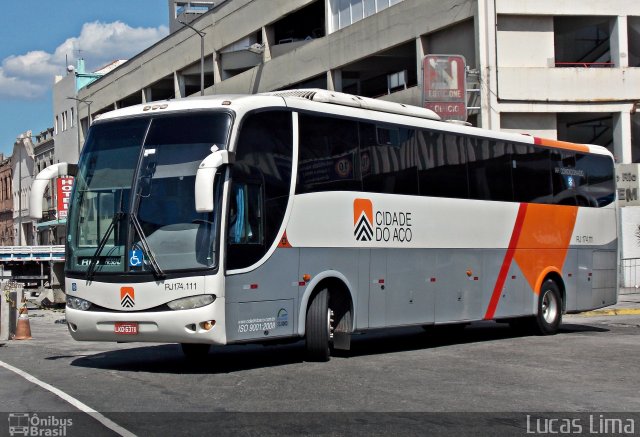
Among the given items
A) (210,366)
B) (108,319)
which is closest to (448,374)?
(210,366)

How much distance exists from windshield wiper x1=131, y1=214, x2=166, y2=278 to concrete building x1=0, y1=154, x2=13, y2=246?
81576 mm

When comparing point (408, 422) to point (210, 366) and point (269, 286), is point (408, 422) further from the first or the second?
point (210, 366)

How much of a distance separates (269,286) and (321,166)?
81.6 inches

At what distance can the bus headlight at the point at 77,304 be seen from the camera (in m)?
12.6

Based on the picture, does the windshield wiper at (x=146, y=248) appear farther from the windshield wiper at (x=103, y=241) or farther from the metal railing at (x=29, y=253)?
the metal railing at (x=29, y=253)

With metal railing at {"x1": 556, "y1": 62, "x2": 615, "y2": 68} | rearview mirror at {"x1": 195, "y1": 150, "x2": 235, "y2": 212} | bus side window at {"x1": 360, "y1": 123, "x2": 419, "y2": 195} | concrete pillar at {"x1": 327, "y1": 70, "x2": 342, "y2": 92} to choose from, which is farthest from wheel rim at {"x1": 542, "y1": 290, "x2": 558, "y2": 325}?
concrete pillar at {"x1": 327, "y1": 70, "x2": 342, "y2": 92}

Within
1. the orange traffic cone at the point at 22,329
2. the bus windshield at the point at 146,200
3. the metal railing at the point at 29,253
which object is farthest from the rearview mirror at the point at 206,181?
the metal railing at the point at 29,253

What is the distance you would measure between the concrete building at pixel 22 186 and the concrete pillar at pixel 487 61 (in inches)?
2337

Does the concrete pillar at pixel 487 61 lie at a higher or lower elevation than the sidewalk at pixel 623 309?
higher

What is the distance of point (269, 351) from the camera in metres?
16.0

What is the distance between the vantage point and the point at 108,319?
40.3ft

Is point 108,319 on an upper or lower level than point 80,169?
lower

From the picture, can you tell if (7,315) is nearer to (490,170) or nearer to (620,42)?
(490,170)

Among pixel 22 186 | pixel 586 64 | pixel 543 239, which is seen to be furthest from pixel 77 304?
pixel 22 186
